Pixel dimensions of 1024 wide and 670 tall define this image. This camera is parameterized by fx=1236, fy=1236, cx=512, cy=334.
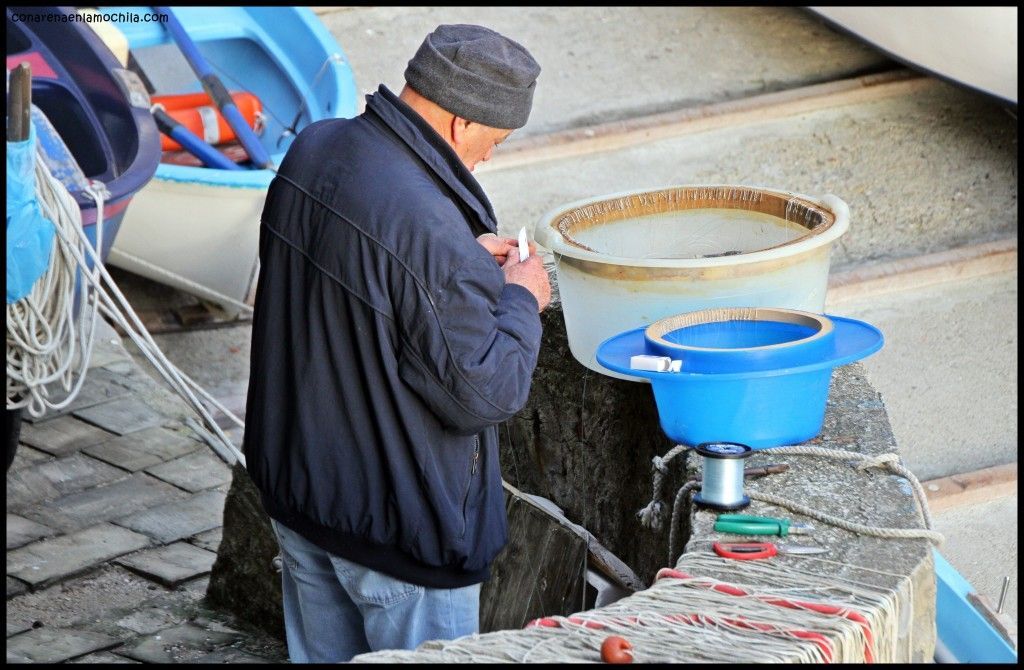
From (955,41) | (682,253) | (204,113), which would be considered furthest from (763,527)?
(955,41)

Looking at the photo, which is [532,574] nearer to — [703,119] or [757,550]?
[757,550]

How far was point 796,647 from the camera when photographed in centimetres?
203

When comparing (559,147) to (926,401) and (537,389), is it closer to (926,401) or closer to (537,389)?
(926,401)

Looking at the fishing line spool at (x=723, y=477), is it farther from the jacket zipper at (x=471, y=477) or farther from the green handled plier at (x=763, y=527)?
the jacket zipper at (x=471, y=477)

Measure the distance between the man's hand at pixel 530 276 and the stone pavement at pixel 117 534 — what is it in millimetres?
1797

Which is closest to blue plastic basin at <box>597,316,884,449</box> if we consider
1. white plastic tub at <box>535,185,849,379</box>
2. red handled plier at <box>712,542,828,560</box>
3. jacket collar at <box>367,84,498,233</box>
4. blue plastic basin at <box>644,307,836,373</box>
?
blue plastic basin at <box>644,307,836,373</box>

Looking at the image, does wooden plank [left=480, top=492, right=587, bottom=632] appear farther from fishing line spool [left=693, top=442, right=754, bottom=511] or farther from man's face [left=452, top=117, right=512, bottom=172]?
man's face [left=452, top=117, right=512, bottom=172]

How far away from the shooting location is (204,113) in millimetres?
7285

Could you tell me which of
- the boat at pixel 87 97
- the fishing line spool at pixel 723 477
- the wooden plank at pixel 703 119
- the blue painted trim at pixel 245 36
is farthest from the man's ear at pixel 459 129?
the wooden plank at pixel 703 119

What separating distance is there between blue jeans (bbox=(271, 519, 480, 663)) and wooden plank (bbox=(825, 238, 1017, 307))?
4759mm

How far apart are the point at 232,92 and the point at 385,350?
5736mm

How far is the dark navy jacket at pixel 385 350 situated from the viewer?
2369 millimetres

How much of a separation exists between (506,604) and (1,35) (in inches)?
140

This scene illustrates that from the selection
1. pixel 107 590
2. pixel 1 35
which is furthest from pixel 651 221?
pixel 1 35
